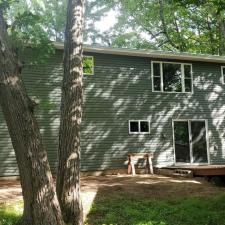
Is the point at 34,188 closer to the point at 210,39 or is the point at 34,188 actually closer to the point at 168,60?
the point at 168,60

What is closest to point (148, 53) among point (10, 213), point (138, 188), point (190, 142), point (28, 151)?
point (190, 142)

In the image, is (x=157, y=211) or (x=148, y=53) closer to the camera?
(x=157, y=211)

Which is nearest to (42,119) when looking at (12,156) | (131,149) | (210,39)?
(12,156)

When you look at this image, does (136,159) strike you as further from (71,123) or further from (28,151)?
(28,151)

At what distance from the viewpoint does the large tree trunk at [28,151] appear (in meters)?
5.98

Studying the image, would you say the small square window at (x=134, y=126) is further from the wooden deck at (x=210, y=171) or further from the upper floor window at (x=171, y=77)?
the wooden deck at (x=210, y=171)

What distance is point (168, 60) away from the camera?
1652 cm

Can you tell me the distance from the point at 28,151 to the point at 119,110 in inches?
374

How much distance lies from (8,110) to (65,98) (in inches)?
56.2

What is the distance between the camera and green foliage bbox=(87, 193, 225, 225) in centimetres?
778

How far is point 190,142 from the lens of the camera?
16.5 m

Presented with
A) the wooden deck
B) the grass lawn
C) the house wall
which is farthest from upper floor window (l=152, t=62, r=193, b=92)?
the grass lawn

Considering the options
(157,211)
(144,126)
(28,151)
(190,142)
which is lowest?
(157,211)

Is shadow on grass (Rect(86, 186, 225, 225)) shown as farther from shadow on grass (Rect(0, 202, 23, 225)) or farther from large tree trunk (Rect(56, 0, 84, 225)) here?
shadow on grass (Rect(0, 202, 23, 225))
